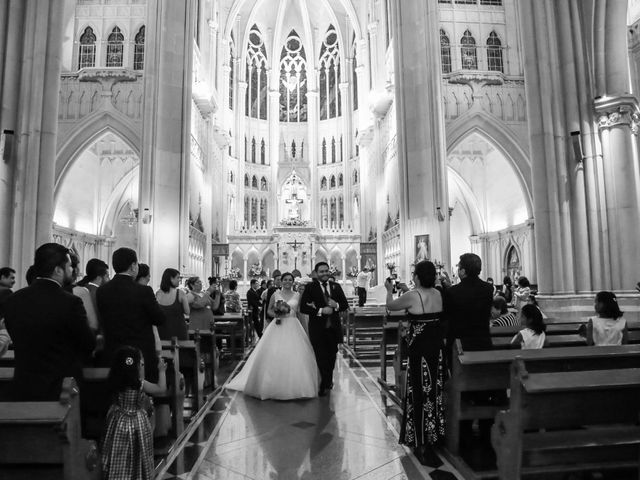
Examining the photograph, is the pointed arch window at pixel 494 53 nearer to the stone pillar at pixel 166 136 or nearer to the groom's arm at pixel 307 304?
the stone pillar at pixel 166 136

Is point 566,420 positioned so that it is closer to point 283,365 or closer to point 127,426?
point 127,426

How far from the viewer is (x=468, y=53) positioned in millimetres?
21703

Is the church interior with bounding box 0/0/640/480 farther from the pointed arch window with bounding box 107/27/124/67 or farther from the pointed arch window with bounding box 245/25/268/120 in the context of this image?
the pointed arch window with bounding box 245/25/268/120

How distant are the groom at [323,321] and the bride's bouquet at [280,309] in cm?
23

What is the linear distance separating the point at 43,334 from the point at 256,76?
39.9 meters

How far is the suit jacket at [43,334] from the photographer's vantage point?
282 cm

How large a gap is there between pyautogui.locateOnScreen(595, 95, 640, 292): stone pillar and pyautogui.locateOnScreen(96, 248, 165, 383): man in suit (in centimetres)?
1003

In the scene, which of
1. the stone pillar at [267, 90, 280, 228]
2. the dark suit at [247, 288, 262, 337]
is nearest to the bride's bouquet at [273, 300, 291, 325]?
the dark suit at [247, 288, 262, 337]

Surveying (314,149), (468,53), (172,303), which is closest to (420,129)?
(468,53)

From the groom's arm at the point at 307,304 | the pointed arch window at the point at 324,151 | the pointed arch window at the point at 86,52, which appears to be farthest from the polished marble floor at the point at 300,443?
the pointed arch window at the point at 324,151

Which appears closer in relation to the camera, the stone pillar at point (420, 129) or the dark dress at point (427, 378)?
the dark dress at point (427, 378)

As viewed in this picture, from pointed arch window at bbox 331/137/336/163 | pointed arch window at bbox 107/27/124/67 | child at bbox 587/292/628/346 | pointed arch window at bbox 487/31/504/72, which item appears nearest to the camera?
child at bbox 587/292/628/346

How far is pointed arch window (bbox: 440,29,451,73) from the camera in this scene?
21.4 m

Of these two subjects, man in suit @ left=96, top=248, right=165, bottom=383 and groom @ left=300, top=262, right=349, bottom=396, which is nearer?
man in suit @ left=96, top=248, right=165, bottom=383
